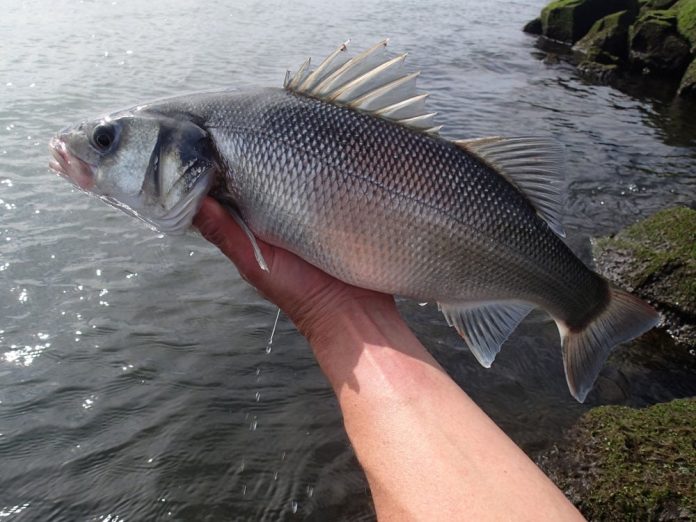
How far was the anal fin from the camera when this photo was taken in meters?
2.83

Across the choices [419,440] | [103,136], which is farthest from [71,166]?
[419,440]

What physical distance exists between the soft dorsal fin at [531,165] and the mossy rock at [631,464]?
1.26 metres

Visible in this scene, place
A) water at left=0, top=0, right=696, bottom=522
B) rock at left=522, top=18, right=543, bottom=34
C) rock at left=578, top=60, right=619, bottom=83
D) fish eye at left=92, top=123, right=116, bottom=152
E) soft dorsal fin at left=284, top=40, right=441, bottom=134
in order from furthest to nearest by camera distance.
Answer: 1. rock at left=522, top=18, right=543, bottom=34
2. rock at left=578, top=60, right=619, bottom=83
3. water at left=0, top=0, right=696, bottom=522
4. soft dorsal fin at left=284, top=40, right=441, bottom=134
5. fish eye at left=92, top=123, right=116, bottom=152

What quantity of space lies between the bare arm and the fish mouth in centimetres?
56

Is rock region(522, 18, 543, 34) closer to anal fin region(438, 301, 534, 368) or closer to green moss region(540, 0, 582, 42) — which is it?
green moss region(540, 0, 582, 42)

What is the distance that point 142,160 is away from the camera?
2531 millimetres

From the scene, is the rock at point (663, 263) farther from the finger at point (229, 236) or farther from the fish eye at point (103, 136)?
the fish eye at point (103, 136)

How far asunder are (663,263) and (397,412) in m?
4.14

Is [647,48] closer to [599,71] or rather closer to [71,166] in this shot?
[599,71]

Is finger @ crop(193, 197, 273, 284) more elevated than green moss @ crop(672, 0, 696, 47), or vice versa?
green moss @ crop(672, 0, 696, 47)

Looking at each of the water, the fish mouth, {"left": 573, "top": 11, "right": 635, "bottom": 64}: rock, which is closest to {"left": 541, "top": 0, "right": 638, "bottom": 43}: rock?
{"left": 573, "top": 11, "right": 635, "bottom": 64}: rock

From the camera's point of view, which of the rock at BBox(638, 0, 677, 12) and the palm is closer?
the palm

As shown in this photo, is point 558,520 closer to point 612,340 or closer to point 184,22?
point 612,340

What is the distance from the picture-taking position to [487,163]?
271 centimetres
